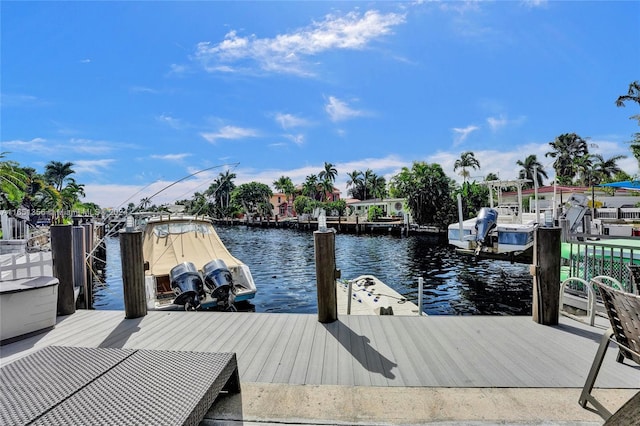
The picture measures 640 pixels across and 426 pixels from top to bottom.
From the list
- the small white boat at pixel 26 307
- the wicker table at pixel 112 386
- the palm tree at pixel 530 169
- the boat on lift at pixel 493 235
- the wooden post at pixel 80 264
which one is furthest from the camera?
the palm tree at pixel 530 169

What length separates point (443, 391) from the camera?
234cm

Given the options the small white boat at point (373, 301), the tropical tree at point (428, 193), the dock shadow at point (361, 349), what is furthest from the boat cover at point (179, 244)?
the tropical tree at point (428, 193)

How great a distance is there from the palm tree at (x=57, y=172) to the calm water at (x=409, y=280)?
54223mm

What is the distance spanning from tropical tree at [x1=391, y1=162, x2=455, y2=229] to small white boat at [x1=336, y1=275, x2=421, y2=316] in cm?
2969

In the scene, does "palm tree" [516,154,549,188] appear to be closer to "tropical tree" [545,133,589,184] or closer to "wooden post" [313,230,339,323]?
"tropical tree" [545,133,589,184]

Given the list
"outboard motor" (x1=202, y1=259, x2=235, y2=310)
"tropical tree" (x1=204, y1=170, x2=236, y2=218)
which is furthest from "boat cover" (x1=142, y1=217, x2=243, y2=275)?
"tropical tree" (x1=204, y1=170, x2=236, y2=218)

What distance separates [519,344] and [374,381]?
1.68 m

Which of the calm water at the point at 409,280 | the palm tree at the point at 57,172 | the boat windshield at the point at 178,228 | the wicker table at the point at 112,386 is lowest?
the calm water at the point at 409,280

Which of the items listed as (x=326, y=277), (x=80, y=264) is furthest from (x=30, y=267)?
(x=326, y=277)

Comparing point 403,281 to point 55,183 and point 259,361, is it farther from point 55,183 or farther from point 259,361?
point 55,183

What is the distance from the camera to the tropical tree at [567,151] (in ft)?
176

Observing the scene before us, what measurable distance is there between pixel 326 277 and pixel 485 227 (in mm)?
13086

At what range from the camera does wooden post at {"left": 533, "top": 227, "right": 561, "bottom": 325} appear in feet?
12.0

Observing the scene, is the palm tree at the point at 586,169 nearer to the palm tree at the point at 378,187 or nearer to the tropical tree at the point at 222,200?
the palm tree at the point at 378,187
